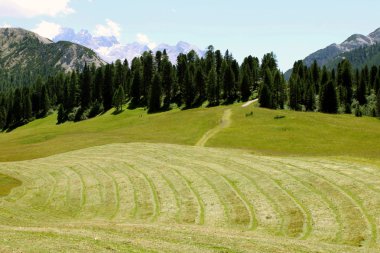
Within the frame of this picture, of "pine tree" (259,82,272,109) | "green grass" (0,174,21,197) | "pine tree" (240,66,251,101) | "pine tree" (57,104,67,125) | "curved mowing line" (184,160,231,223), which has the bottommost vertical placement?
"green grass" (0,174,21,197)

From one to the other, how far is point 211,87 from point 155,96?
77.4ft

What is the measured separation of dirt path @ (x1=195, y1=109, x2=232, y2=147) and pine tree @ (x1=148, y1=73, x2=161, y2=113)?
164ft

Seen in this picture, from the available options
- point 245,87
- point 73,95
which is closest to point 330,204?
point 245,87

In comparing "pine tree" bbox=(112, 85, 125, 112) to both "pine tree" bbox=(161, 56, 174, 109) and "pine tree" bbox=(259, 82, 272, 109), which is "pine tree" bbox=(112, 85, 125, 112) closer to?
"pine tree" bbox=(161, 56, 174, 109)

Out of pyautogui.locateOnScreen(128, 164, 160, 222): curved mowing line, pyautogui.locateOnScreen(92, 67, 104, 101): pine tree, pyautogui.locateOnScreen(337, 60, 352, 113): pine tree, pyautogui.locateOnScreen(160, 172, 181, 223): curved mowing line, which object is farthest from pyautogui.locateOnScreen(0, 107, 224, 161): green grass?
pyautogui.locateOnScreen(337, 60, 352, 113): pine tree

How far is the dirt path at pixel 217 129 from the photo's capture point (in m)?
76.2

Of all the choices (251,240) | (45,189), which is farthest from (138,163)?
(251,240)

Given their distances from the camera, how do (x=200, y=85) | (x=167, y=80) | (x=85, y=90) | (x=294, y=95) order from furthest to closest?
(x=85, y=90)
(x=167, y=80)
(x=200, y=85)
(x=294, y=95)

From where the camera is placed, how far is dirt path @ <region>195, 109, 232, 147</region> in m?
76.2

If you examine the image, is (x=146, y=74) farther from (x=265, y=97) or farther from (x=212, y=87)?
(x=265, y=97)

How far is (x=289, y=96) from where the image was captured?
6348 inches

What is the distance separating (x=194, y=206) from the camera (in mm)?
34906

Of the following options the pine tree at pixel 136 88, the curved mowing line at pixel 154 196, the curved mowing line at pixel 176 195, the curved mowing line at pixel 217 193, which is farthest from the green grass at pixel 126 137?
the pine tree at pixel 136 88

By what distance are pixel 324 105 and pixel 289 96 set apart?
14792 millimetres
